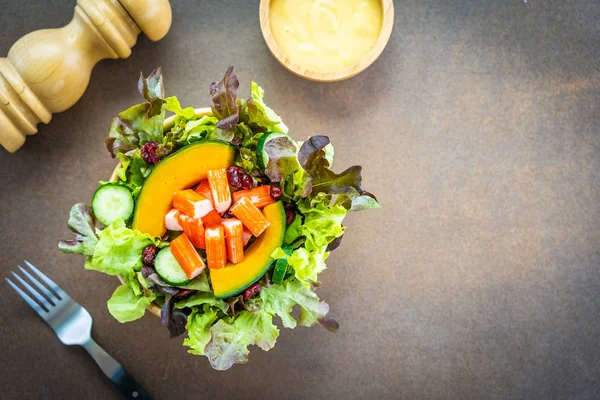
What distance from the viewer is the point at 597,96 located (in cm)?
189

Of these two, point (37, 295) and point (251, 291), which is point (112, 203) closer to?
point (251, 291)

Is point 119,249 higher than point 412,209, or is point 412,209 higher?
point 119,249

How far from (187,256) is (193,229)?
0.07 meters

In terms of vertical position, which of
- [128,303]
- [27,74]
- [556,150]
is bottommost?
[556,150]

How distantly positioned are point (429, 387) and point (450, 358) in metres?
0.12

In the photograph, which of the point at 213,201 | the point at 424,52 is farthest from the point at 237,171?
the point at 424,52

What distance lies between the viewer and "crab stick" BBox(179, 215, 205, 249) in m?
1.31

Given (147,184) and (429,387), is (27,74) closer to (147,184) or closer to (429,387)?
(147,184)

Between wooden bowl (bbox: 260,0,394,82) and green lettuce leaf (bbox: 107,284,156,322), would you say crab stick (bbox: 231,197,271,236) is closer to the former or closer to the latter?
green lettuce leaf (bbox: 107,284,156,322)

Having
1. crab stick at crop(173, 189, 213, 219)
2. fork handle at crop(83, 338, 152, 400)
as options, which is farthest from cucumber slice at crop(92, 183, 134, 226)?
fork handle at crop(83, 338, 152, 400)

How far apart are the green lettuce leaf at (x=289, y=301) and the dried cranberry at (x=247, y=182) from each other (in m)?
0.26

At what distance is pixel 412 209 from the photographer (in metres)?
1.81

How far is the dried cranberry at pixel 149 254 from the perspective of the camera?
131cm

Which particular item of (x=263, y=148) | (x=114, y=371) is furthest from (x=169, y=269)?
(x=114, y=371)
